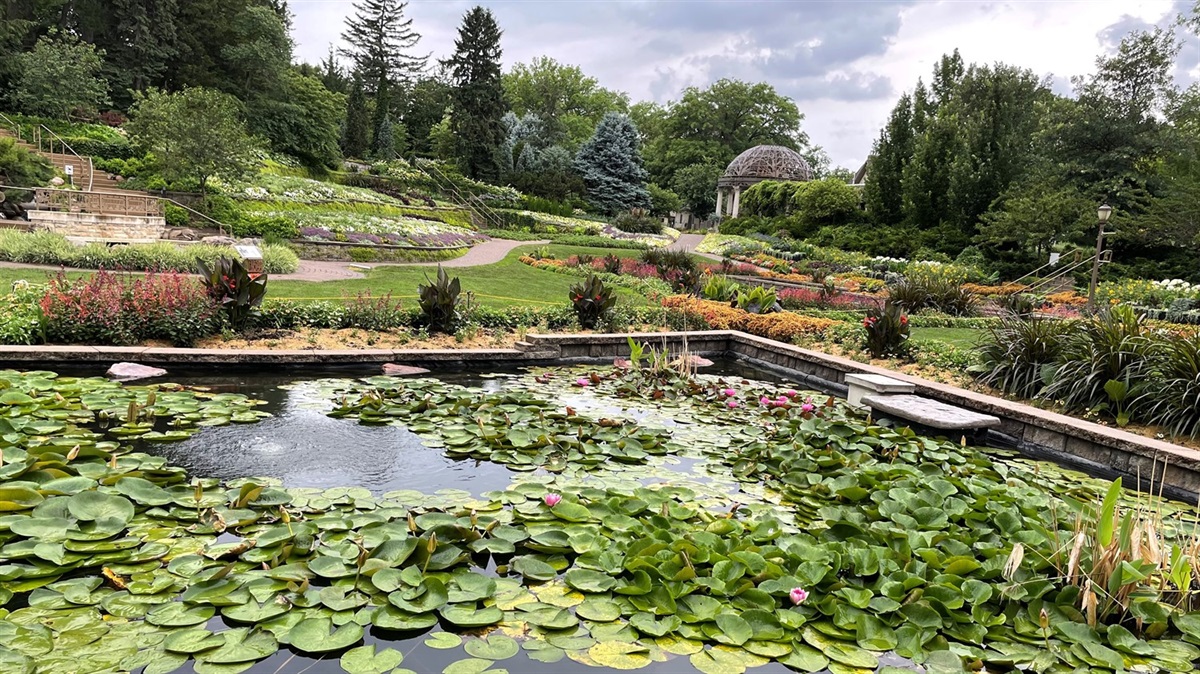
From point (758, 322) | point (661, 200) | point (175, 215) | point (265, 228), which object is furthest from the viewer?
point (661, 200)

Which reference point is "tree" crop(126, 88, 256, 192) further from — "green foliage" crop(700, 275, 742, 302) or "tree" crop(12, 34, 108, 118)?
"green foliage" crop(700, 275, 742, 302)

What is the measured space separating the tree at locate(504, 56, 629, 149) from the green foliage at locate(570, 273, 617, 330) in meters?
48.2

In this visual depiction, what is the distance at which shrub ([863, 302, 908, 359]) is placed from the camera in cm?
826

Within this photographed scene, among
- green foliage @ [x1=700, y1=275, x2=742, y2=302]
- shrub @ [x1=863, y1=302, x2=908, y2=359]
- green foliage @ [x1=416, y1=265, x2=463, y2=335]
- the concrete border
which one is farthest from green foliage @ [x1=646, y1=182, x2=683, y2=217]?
green foliage @ [x1=416, y1=265, x2=463, y2=335]

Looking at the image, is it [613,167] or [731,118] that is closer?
[613,167]

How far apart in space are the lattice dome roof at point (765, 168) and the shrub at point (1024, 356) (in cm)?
3434

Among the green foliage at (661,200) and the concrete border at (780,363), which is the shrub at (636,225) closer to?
the green foliage at (661,200)

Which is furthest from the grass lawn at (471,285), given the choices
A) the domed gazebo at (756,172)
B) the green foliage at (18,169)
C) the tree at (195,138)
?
the domed gazebo at (756,172)

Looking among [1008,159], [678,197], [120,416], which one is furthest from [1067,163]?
[120,416]

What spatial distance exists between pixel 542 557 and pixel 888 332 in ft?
21.7

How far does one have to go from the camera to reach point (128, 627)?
228 centimetres

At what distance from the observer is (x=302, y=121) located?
2962cm

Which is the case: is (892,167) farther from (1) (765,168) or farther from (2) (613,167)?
(2) (613,167)

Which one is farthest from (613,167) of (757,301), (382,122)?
(757,301)
